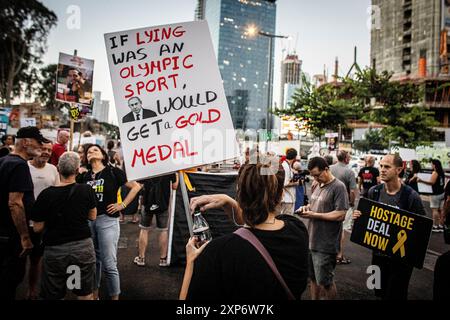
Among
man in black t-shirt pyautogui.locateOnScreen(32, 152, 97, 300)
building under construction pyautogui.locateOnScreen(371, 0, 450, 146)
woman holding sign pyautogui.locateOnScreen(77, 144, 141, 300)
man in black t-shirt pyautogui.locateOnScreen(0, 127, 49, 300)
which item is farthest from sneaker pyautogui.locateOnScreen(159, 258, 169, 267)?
building under construction pyautogui.locateOnScreen(371, 0, 450, 146)

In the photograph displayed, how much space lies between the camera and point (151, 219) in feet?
15.3

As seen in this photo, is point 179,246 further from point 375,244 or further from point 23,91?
point 23,91

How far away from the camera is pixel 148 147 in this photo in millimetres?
1976

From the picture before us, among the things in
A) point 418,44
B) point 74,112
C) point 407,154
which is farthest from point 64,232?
point 418,44

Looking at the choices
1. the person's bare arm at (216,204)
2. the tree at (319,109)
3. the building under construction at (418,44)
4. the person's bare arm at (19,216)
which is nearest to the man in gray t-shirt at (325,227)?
the person's bare arm at (216,204)

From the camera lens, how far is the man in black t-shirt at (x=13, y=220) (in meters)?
2.66

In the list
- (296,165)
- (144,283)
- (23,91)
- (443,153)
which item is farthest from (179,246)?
(23,91)

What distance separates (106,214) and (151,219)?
1.55 meters

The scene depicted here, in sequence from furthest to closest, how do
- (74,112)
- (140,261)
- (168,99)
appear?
(74,112)
(140,261)
(168,99)

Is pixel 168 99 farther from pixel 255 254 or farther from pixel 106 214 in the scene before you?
pixel 106 214

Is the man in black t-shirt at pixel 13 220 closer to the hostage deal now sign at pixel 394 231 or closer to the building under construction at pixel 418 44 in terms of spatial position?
the hostage deal now sign at pixel 394 231

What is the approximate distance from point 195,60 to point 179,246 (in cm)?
320

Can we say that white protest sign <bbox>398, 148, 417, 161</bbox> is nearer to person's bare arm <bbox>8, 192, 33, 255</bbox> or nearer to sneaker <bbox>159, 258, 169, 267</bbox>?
sneaker <bbox>159, 258, 169, 267</bbox>

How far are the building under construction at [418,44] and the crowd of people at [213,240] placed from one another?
148ft
